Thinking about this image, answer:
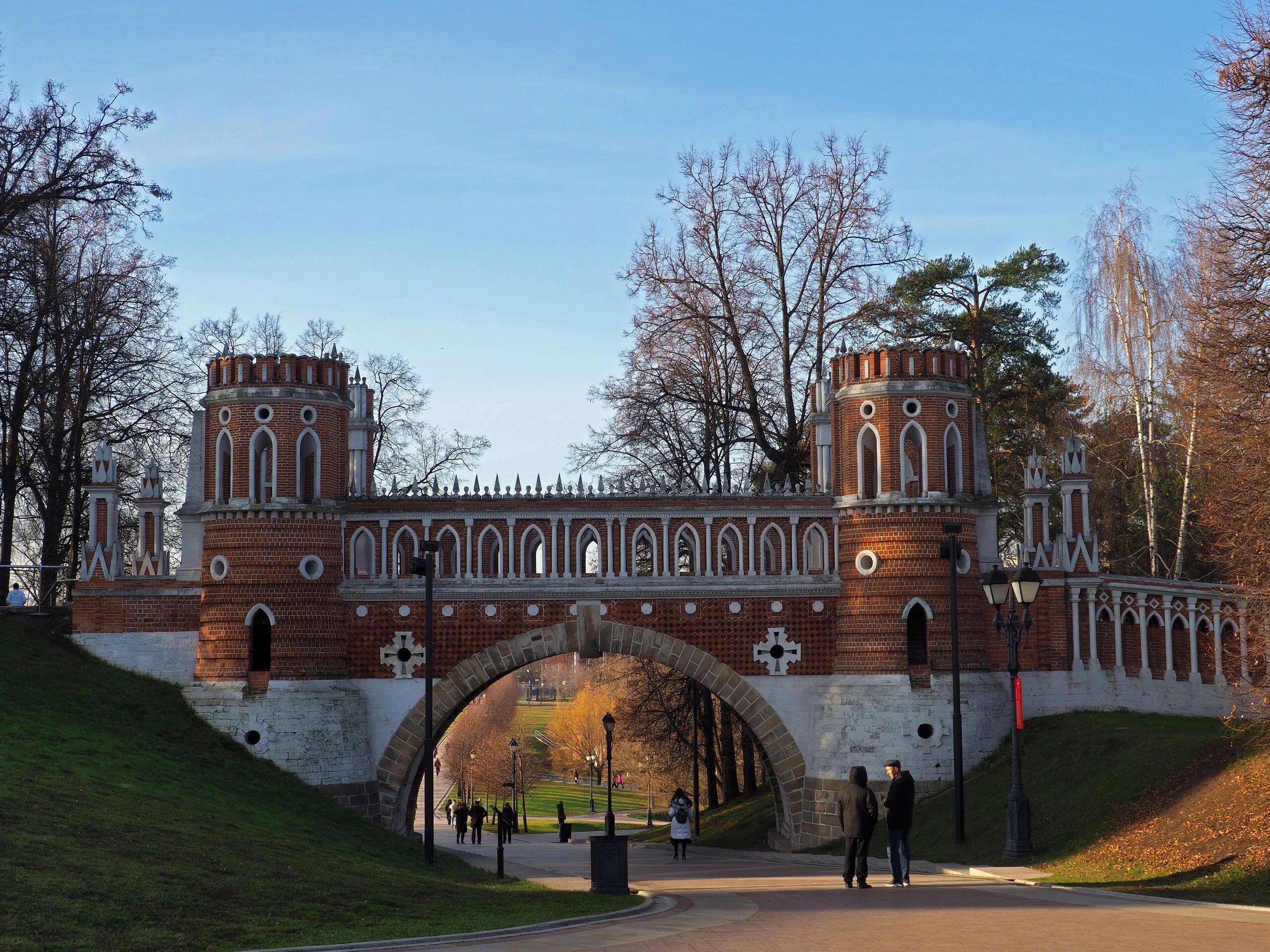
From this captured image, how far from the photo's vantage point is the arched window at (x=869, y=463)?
27.5 m

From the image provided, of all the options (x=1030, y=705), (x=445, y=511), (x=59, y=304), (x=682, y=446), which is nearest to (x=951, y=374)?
(x=1030, y=705)

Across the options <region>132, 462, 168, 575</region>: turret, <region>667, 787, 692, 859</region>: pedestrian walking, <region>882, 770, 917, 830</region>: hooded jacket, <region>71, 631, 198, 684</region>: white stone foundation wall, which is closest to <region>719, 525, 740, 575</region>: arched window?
<region>667, 787, 692, 859</region>: pedestrian walking

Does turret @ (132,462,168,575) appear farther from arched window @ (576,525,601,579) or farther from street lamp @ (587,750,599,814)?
street lamp @ (587,750,599,814)

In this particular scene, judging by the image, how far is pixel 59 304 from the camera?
32.5m

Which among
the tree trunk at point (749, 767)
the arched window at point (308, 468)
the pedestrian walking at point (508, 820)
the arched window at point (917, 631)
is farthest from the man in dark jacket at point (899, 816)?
the tree trunk at point (749, 767)

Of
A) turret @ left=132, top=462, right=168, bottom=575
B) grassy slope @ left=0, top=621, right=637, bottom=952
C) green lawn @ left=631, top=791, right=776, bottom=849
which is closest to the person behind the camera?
grassy slope @ left=0, top=621, right=637, bottom=952

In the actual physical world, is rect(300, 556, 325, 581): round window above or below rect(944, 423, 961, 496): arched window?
below

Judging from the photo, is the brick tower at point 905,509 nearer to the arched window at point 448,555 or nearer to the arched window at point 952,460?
the arched window at point 952,460

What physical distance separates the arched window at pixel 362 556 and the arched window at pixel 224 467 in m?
2.48

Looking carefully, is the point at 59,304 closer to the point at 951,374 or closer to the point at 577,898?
the point at 951,374

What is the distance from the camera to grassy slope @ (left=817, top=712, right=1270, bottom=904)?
17.6 meters

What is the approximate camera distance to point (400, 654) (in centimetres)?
2791

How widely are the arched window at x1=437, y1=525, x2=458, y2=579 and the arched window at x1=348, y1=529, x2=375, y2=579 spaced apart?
1272mm

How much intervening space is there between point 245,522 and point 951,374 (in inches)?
527
